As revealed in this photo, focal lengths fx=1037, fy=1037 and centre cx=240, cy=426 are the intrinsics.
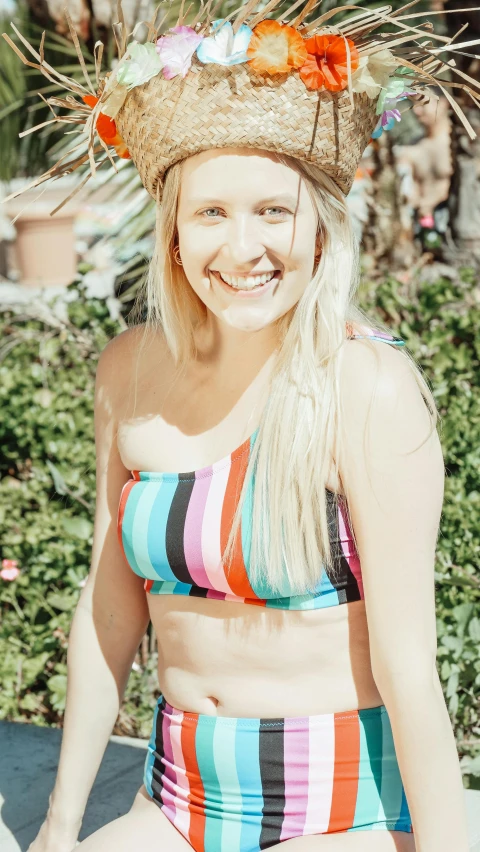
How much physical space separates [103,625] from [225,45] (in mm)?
1059

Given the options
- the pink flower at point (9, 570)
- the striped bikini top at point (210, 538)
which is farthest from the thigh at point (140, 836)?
the pink flower at point (9, 570)

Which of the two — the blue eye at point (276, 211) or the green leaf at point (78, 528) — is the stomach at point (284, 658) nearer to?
the blue eye at point (276, 211)

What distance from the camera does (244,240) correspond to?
1563 millimetres

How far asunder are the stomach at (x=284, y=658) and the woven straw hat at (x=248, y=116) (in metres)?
0.71

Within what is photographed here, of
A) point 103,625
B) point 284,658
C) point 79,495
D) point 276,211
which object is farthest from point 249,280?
point 79,495

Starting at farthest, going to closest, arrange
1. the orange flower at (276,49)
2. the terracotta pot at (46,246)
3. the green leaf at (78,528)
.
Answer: the terracotta pot at (46,246)
the green leaf at (78,528)
the orange flower at (276,49)

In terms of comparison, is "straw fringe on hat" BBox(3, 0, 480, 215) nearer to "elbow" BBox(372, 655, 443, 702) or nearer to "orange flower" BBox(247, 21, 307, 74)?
"orange flower" BBox(247, 21, 307, 74)

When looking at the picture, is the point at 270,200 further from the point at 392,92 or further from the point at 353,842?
the point at 353,842

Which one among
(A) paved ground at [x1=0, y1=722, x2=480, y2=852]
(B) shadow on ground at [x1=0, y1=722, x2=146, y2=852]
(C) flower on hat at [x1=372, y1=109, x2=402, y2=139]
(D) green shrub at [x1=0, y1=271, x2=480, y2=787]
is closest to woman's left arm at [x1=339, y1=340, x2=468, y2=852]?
(C) flower on hat at [x1=372, y1=109, x2=402, y2=139]

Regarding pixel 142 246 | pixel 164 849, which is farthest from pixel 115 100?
pixel 142 246

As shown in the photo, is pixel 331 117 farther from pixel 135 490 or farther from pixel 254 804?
pixel 254 804

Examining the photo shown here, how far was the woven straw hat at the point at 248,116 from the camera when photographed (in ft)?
5.03

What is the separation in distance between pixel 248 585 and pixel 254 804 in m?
0.36

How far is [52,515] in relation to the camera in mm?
3271
